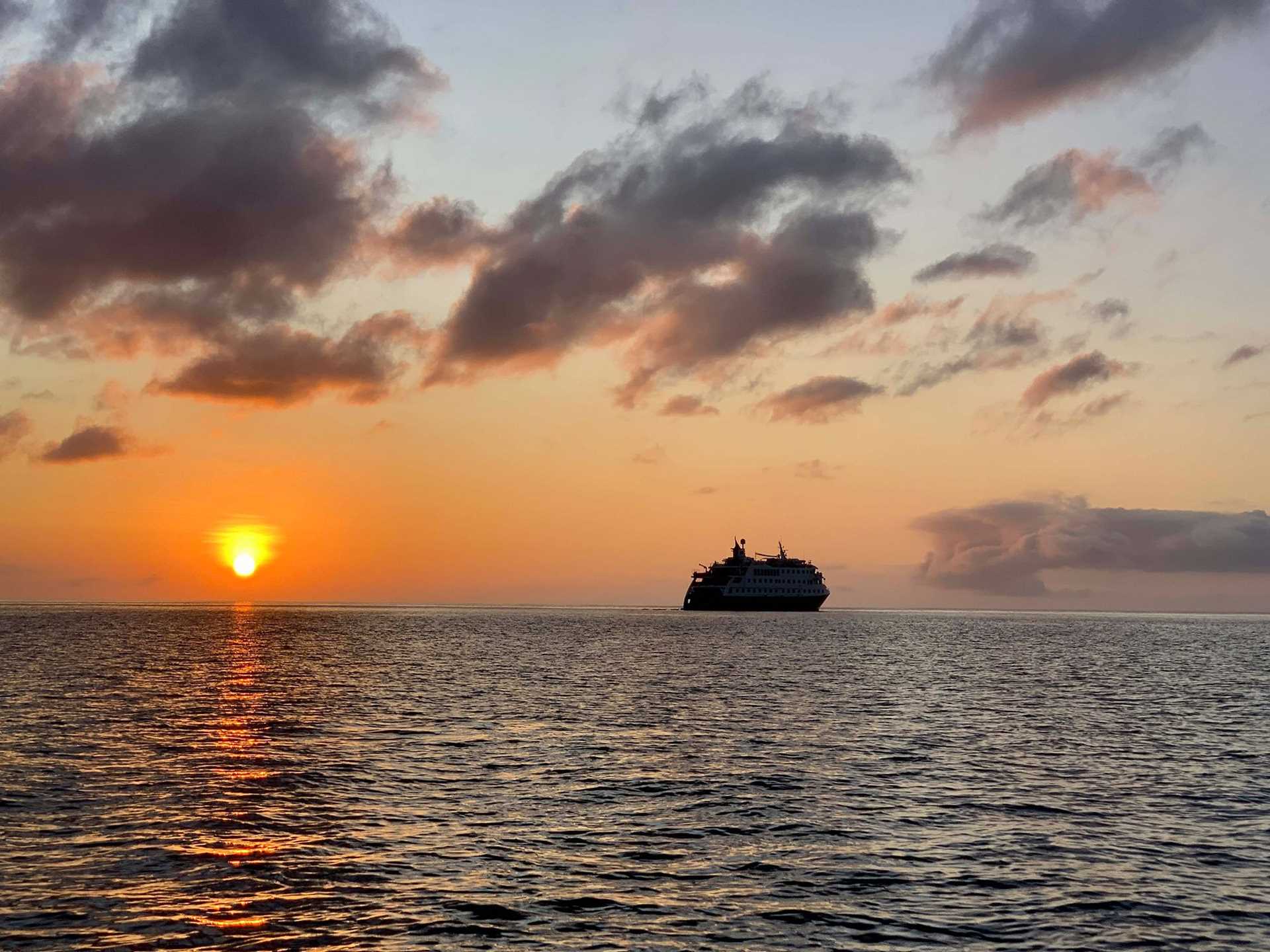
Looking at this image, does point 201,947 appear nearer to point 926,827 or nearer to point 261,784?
point 261,784

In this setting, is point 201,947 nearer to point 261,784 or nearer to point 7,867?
point 7,867

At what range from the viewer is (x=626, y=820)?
29406 millimetres

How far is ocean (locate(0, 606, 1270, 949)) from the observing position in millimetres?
20375

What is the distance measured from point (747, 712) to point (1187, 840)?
31048mm

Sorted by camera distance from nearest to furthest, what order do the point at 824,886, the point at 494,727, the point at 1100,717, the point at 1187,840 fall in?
the point at 824,886
the point at 1187,840
the point at 494,727
the point at 1100,717

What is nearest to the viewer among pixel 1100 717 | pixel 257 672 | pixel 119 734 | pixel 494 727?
pixel 119 734

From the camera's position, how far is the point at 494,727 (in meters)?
49.0

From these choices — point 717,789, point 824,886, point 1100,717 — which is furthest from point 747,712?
point 824,886

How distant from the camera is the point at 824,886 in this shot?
23.3m

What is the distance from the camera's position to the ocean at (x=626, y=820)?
20.4 m

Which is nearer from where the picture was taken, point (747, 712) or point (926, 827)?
point (926, 827)

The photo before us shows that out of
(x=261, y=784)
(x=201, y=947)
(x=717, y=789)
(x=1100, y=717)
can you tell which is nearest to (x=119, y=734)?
(x=261, y=784)

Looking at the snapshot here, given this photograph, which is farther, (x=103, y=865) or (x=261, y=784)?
(x=261, y=784)

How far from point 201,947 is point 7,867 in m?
8.04
